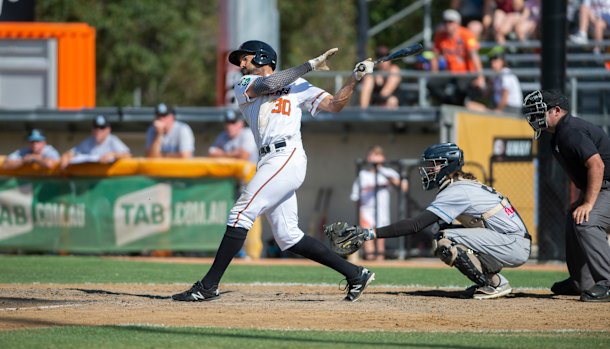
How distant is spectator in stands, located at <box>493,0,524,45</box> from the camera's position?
20.1m

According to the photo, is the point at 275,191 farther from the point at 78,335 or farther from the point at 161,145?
the point at 161,145

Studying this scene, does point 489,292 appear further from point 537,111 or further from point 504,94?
point 504,94

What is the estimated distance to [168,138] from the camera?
51.5 ft

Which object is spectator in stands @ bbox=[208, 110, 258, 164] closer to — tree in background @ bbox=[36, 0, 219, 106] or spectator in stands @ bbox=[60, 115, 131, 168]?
spectator in stands @ bbox=[60, 115, 131, 168]

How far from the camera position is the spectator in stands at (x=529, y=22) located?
66.1 feet

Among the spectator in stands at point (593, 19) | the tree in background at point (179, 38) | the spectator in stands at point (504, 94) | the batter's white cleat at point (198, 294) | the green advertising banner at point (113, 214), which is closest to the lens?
the batter's white cleat at point (198, 294)

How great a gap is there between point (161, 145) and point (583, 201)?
8370 mm

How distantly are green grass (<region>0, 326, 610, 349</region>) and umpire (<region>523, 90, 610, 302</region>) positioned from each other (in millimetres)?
1784

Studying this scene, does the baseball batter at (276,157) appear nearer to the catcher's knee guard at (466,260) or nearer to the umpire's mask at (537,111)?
the catcher's knee guard at (466,260)

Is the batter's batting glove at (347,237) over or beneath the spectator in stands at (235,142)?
beneath

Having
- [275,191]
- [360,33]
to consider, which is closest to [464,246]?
[275,191]

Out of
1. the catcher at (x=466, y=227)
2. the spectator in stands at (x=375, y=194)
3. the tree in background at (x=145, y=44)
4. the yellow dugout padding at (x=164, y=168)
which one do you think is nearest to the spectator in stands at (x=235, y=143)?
the yellow dugout padding at (x=164, y=168)

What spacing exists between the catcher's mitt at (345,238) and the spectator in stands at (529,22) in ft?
42.2

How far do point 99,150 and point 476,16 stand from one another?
899cm
